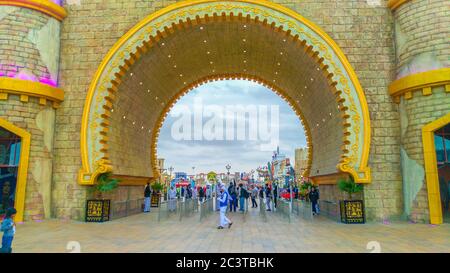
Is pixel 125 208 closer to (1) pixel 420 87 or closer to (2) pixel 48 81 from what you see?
(2) pixel 48 81

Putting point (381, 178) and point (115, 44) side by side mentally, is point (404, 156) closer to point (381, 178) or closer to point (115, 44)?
point (381, 178)

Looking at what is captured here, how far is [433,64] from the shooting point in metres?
15.7

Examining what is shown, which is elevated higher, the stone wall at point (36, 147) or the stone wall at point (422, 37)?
the stone wall at point (422, 37)

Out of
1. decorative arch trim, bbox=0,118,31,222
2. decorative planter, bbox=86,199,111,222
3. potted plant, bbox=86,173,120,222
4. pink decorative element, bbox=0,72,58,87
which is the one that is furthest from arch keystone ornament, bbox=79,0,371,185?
decorative arch trim, bbox=0,118,31,222

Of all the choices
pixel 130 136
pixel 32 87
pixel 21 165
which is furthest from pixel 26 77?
pixel 130 136

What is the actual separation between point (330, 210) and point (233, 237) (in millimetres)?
8761

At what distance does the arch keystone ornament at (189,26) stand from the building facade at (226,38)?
6 cm

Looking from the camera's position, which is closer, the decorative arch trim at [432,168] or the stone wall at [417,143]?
the decorative arch trim at [432,168]

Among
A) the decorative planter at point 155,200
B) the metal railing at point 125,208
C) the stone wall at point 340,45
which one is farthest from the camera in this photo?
the decorative planter at point 155,200

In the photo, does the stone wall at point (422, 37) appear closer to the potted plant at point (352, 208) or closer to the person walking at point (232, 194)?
the potted plant at point (352, 208)

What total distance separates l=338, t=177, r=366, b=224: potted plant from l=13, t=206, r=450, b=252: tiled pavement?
58 centimetres

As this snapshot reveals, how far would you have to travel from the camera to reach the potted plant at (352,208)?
15.9 metres

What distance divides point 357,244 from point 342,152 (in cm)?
746

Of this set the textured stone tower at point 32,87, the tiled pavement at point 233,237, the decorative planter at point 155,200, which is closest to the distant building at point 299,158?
the decorative planter at point 155,200
